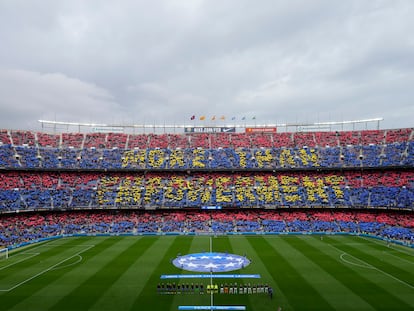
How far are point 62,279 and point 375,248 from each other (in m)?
43.2

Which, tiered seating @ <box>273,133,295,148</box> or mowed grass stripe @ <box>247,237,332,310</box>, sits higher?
tiered seating @ <box>273,133,295,148</box>

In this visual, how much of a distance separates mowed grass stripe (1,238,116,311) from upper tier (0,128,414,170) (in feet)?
116

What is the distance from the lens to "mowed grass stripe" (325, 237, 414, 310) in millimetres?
27250

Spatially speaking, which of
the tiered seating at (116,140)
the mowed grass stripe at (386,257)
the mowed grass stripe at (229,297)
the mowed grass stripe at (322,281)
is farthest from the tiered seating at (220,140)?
the mowed grass stripe at (386,257)

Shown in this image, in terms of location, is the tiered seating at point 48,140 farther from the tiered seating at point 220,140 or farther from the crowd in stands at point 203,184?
the tiered seating at point 220,140

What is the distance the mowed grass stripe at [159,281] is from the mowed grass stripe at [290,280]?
10586 mm

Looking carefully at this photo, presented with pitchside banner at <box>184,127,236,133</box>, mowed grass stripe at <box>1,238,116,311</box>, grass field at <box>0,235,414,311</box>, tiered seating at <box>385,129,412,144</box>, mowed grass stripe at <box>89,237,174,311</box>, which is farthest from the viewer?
pitchside banner at <box>184,127,236,133</box>

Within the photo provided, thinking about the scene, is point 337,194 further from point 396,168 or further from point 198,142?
point 198,142

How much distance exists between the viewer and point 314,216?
6369 cm

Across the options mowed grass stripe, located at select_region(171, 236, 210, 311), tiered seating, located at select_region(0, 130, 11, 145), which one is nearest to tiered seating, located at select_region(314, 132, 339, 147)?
Answer: mowed grass stripe, located at select_region(171, 236, 210, 311)

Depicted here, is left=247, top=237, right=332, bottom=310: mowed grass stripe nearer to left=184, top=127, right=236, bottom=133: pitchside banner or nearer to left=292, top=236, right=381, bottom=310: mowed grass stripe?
left=292, top=236, right=381, bottom=310: mowed grass stripe

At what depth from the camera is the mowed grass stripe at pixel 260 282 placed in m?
26.2

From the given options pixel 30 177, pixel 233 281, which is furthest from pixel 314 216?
pixel 30 177

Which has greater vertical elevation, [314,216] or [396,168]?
[396,168]
